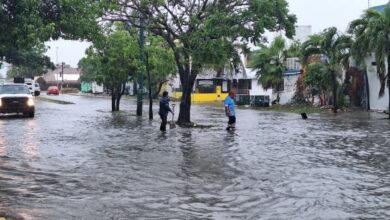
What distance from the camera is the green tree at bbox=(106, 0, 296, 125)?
2106cm

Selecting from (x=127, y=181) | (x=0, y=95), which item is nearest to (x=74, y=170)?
(x=127, y=181)

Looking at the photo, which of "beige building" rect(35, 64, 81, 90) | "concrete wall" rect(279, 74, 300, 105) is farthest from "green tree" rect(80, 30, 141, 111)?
"beige building" rect(35, 64, 81, 90)

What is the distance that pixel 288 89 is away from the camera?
4697 cm

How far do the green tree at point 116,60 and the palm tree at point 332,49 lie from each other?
1215 cm

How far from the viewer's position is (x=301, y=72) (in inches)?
1704

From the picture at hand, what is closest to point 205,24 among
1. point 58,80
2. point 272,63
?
point 272,63

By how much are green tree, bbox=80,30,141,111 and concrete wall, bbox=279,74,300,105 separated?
16.2m

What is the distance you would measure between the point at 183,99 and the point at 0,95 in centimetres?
1020

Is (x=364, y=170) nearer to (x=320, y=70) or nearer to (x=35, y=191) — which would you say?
(x=35, y=191)

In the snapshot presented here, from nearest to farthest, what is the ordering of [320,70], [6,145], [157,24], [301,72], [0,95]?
[6,145] < [157,24] < [0,95] < [320,70] < [301,72]

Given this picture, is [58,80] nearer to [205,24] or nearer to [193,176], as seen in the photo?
[205,24]

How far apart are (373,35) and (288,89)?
18.7 m

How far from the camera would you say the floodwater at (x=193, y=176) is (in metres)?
8.07

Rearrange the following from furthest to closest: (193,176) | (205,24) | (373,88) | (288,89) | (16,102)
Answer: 1. (288,89)
2. (373,88)
3. (16,102)
4. (205,24)
5. (193,176)
